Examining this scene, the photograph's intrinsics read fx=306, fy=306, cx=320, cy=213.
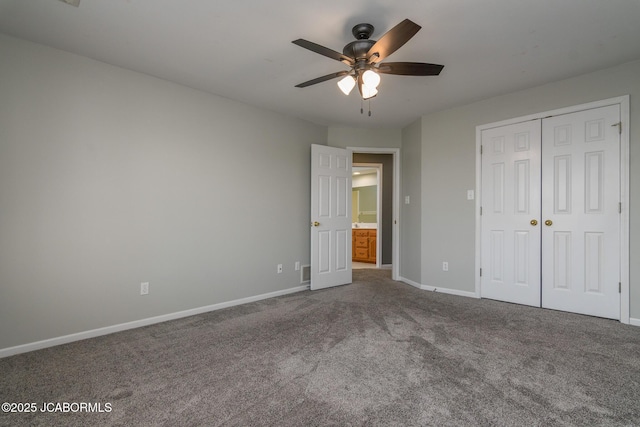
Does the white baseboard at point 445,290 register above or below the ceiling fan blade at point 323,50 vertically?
below

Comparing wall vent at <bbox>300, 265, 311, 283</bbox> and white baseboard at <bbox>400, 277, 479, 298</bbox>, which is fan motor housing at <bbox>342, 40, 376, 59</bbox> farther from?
white baseboard at <bbox>400, 277, 479, 298</bbox>

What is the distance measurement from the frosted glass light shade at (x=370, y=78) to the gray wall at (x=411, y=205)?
246 cm

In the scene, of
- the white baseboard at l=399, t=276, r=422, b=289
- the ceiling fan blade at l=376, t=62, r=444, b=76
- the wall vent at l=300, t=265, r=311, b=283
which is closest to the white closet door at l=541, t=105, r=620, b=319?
the white baseboard at l=399, t=276, r=422, b=289

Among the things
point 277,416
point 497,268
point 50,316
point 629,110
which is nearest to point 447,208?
point 497,268

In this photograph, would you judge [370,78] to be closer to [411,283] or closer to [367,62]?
[367,62]

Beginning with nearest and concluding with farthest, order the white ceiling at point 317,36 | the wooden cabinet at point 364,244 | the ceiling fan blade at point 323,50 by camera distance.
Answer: the ceiling fan blade at point 323,50
the white ceiling at point 317,36
the wooden cabinet at point 364,244

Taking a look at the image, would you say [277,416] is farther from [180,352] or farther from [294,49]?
[294,49]

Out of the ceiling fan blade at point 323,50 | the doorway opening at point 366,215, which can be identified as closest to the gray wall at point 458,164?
the doorway opening at point 366,215

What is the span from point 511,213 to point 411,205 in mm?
1363

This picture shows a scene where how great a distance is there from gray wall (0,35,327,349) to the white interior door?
2.04ft

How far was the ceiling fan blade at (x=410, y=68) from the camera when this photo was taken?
2.18 m

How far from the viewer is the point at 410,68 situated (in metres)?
2.23

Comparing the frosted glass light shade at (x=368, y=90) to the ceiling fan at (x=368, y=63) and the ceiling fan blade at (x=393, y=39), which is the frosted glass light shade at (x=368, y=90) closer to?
the ceiling fan at (x=368, y=63)

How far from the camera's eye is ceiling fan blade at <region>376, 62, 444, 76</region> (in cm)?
218
